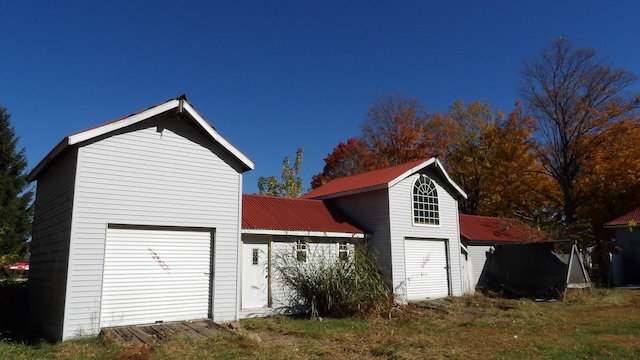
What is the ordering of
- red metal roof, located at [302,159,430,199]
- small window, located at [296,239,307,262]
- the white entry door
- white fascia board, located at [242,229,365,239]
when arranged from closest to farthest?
1. the white entry door
2. white fascia board, located at [242,229,365,239]
3. small window, located at [296,239,307,262]
4. red metal roof, located at [302,159,430,199]

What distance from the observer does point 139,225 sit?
11.2 meters

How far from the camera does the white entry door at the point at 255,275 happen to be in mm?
13828

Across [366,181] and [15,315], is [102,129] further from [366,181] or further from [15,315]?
[366,181]

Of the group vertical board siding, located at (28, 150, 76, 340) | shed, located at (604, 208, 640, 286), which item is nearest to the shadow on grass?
vertical board siding, located at (28, 150, 76, 340)

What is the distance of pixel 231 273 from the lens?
40.6ft

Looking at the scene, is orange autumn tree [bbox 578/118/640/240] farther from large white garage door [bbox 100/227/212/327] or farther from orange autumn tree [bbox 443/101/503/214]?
large white garage door [bbox 100/227/212/327]

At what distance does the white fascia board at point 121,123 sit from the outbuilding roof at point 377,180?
27.0 feet

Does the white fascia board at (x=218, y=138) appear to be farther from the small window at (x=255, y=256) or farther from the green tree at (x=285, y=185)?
the green tree at (x=285, y=185)

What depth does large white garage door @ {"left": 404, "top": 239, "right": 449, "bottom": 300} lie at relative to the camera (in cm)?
1756

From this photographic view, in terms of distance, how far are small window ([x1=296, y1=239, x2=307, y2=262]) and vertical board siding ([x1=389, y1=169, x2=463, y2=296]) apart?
3378 millimetres

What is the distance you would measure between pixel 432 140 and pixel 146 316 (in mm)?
28512

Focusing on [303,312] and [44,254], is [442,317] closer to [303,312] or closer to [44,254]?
[303,312]

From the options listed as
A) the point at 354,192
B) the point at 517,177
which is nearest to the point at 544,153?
the point at 517,177

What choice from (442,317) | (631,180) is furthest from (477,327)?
(631,180)
